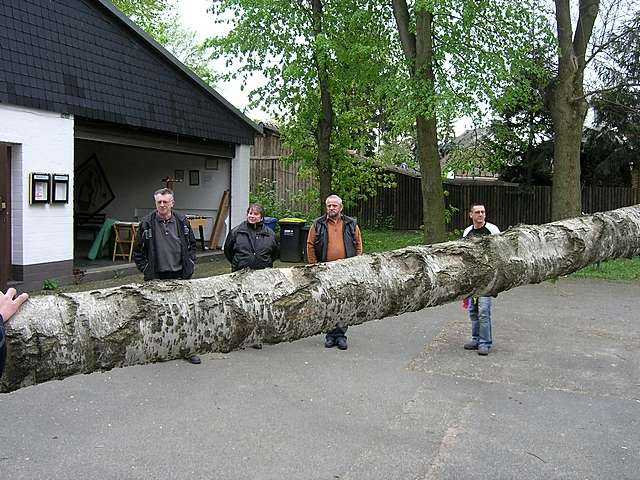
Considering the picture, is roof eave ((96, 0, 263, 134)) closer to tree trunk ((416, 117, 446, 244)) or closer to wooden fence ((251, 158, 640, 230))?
tree trunk ((416, 117, 446, 244))

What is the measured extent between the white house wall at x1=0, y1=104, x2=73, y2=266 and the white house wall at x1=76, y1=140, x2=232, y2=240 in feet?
18.6

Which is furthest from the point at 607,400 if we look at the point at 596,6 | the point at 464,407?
the point at 596,6

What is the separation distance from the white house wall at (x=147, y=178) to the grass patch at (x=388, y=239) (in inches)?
163

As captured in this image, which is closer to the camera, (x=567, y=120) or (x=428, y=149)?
(x=567, y=120)

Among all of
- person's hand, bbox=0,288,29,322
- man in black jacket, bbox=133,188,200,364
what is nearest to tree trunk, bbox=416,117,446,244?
man in black jacket, bbox=133,188,200,364

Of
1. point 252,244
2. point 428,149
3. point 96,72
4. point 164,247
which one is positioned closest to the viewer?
point 164,247

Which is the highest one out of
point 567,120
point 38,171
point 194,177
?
point 567,120

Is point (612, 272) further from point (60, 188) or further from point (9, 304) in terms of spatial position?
point (9, 304)

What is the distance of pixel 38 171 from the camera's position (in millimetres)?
10836

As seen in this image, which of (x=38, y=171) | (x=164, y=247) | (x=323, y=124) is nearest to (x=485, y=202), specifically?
(x=323, y=124)

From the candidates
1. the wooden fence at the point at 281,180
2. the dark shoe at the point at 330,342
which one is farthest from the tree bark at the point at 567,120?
the wooden fence at the point at 281,180

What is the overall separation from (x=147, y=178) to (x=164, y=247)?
1189cm

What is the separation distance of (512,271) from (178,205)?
15939 mm

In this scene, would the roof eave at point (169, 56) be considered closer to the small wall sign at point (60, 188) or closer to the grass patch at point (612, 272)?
the small wall sign at point (60, 188)
